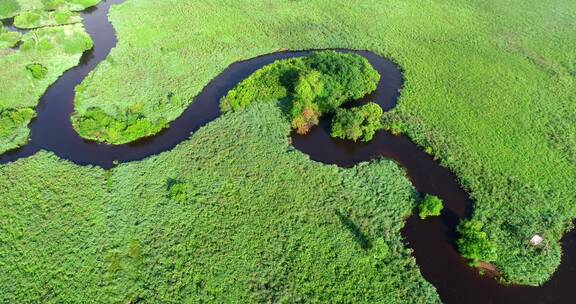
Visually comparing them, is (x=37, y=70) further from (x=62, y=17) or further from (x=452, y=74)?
(x=452, y=74)

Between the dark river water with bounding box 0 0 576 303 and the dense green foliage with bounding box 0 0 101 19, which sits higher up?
the dark river water with bounding box 0 0 576 303

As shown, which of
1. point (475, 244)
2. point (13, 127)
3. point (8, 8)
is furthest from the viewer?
point (8, 8)

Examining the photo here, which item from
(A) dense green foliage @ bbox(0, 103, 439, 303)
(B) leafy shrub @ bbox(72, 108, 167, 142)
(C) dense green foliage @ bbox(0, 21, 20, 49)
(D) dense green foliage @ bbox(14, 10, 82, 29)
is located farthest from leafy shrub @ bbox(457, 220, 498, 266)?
(D) dense green foliage @ bbox(14, 10, 82, 29)

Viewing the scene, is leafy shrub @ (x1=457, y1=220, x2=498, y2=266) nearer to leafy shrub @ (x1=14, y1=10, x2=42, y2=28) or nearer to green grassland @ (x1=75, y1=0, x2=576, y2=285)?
green grassland @ (x1=75, y1=0, x2=576, y2=285)

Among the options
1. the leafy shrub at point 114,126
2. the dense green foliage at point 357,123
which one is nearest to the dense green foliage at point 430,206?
the dense green foliage at point 357,123

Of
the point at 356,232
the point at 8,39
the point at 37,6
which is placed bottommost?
the point at 37,6

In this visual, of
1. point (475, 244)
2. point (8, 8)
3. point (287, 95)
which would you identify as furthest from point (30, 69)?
point (475, 244)
